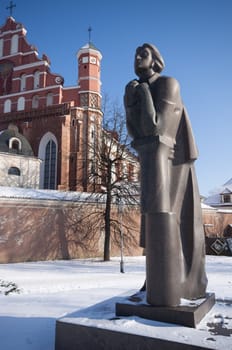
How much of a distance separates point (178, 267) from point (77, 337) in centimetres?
151

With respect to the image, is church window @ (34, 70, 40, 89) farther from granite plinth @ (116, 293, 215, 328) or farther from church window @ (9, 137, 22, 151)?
granite plinth @ (116, 293, 215, 328)

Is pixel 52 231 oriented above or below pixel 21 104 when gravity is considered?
below

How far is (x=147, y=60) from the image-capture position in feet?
16.2

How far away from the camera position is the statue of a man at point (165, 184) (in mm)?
4227

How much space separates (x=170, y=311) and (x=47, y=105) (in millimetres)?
36723

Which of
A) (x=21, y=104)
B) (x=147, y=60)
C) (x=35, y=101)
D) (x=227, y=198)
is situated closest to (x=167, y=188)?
(x=147, y=60)

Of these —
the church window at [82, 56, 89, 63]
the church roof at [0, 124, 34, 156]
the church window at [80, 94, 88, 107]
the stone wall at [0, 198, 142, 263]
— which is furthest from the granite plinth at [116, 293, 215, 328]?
the church window at [82, 56, 89, 63]

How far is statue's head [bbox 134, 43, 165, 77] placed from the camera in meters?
4.92

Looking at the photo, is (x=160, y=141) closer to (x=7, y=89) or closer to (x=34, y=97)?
(x=34, y=97)

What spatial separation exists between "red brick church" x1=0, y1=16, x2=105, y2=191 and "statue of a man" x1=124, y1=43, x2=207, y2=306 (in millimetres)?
25570

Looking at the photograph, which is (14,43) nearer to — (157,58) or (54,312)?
(54,312)

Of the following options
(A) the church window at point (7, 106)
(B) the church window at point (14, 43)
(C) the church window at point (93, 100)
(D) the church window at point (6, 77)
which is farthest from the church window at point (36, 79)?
(C) the church window at point (93, 100)

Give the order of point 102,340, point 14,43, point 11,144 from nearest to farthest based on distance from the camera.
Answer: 1. point 102,340
2. point 11,144
3. point 14,43

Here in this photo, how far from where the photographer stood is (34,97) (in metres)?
39.6
